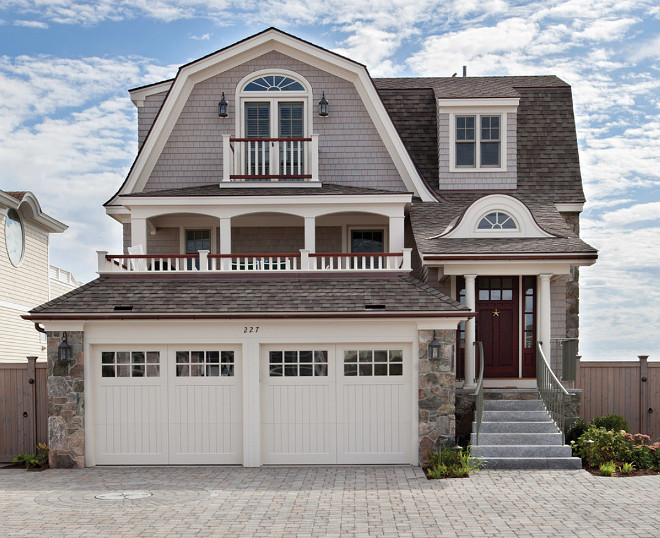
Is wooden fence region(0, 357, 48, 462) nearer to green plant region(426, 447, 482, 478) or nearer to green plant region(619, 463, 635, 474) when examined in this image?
green plant region(426, 447, 482, 478)

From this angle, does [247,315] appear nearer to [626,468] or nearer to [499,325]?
[499,325]

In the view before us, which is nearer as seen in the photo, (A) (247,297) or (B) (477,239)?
(A) (247,297)

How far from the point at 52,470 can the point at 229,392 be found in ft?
11.0

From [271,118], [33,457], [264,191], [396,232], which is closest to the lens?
[33,457]

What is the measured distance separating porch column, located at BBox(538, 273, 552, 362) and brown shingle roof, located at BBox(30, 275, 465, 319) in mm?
2392

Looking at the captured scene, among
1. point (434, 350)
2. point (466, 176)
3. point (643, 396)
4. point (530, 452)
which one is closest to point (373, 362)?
point (434, 350)

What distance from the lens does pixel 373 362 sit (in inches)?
539

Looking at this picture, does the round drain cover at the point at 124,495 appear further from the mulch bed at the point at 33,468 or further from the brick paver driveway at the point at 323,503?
the mulch bed at the point at 33,468

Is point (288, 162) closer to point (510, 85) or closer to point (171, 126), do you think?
point (171, 126)

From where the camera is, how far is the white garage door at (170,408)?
44.7 feet

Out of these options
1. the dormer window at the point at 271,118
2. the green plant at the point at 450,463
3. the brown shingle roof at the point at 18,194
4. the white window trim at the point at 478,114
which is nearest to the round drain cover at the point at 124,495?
the green plant at the point at 450,463

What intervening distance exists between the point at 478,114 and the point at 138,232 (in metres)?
8.02

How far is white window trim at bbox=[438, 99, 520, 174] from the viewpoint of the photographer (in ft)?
56.3

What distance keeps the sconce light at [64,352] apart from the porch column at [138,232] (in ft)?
9.50
